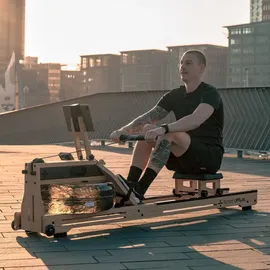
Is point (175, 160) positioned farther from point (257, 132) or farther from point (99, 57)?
point (99, 57)

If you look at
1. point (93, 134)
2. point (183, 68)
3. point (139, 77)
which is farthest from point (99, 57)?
point (183, 68)

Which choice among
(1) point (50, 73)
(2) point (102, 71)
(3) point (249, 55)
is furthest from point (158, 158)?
(2) point (102, 71)

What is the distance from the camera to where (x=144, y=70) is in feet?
575

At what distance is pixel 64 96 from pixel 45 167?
155m

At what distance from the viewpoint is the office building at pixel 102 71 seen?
6934 inches

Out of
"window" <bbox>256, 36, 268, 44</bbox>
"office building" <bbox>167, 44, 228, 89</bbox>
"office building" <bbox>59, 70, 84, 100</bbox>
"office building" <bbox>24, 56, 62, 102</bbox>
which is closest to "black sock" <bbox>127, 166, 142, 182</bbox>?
"window" <bbox>256, 36, 268, 44</bbox>

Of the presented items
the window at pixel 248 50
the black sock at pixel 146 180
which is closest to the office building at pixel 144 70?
the window at pixel 248 50

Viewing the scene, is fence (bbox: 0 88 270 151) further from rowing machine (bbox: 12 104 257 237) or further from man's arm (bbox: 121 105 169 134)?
rowing machine (bbox: 12 104 257 237)

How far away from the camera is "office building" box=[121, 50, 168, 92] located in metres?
175

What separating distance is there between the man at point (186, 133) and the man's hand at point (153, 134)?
4.0 inches

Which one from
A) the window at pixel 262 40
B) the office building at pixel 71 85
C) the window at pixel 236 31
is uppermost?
the window at pixel 236 31

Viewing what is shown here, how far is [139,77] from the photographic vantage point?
174375 mm

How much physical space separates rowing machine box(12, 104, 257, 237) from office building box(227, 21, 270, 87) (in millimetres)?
144433

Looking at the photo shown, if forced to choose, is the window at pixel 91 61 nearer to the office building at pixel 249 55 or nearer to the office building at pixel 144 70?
the office building at pixel 144 70
